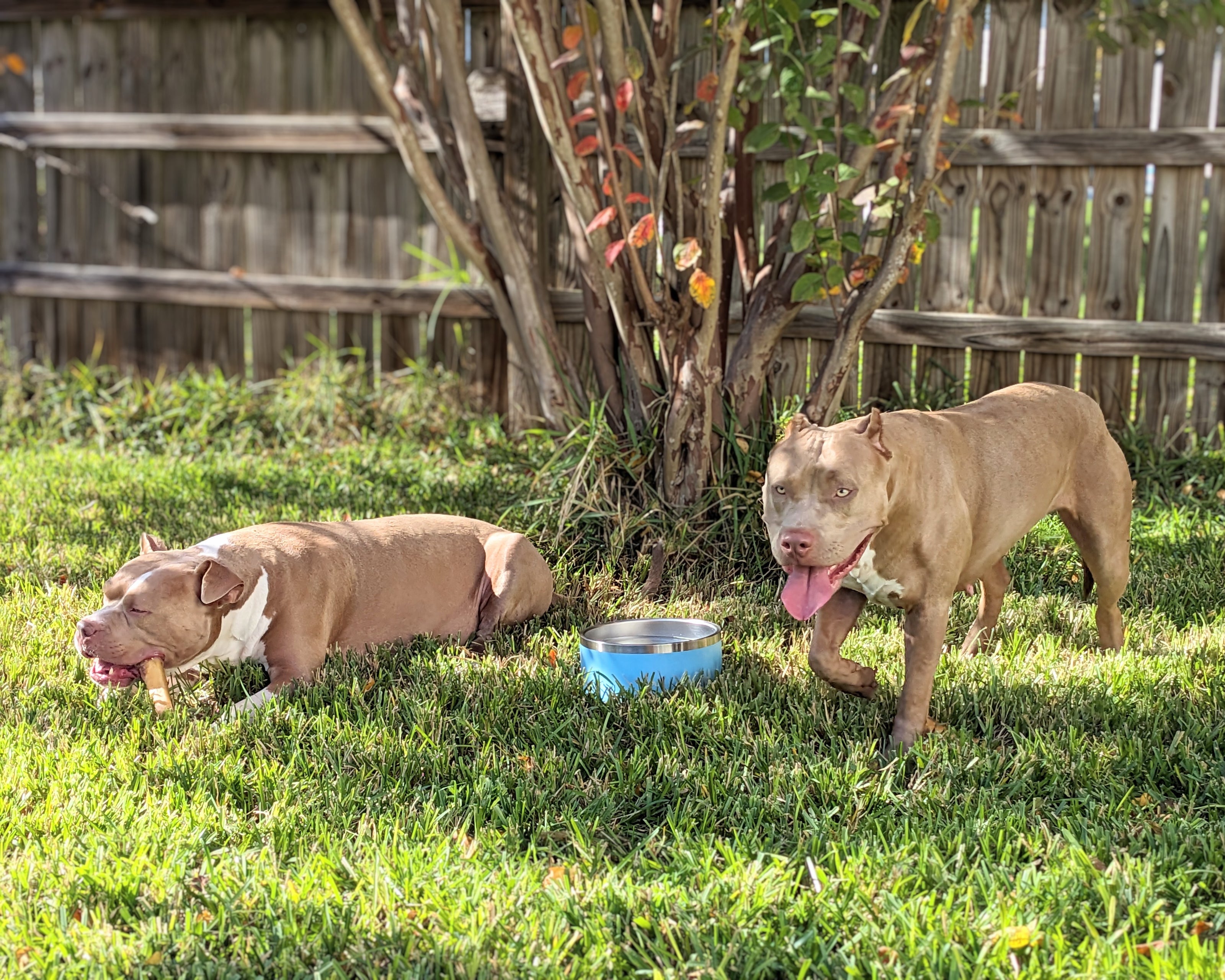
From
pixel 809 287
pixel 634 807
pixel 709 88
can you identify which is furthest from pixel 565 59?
pixel 634 807

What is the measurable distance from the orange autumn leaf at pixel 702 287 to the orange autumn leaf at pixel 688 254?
0.05 m

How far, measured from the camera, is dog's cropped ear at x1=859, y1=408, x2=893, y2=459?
3.16 meters

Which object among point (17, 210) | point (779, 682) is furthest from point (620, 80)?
point (17, 210)

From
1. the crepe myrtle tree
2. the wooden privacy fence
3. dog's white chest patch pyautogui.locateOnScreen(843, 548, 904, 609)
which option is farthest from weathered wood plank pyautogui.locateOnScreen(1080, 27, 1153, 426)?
dog's white chest patch pyautogui.locateOnScreen(843, 548, 904, 609)

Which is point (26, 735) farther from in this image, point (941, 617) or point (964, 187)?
point (964, 187)

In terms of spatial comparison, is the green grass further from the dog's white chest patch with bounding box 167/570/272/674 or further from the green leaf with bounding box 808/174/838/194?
the green leaf with bounding box 808/174/838/194

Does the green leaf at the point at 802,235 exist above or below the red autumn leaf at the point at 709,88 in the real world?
below

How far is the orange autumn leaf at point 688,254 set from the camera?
15.2 feet

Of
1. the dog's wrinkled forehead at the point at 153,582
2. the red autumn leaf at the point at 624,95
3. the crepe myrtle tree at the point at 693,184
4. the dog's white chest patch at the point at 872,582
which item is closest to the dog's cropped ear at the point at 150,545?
the dog's wrinkled forehead at the point at 153,582

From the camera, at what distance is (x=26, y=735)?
3.46 m

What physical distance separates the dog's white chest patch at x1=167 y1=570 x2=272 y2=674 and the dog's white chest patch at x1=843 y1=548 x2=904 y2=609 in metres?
1.80

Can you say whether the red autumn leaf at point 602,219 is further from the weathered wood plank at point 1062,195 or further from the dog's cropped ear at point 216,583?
the weathered wood plank at point 1062,195

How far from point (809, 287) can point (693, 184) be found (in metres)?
1.27

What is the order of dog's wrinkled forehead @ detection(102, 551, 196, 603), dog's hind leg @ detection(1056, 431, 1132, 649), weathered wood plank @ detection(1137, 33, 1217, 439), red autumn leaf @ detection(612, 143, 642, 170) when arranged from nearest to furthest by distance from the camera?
dog's wrinkled forehead @ detection(102, 551, 196, 603) < dog's hind leg @ detection(1056, 431, 1132, 649) < red autumn leaf @ detection(612, 143, 642, 170) < weathered wood plank @ detection(1137, 33, 1217, 439)
